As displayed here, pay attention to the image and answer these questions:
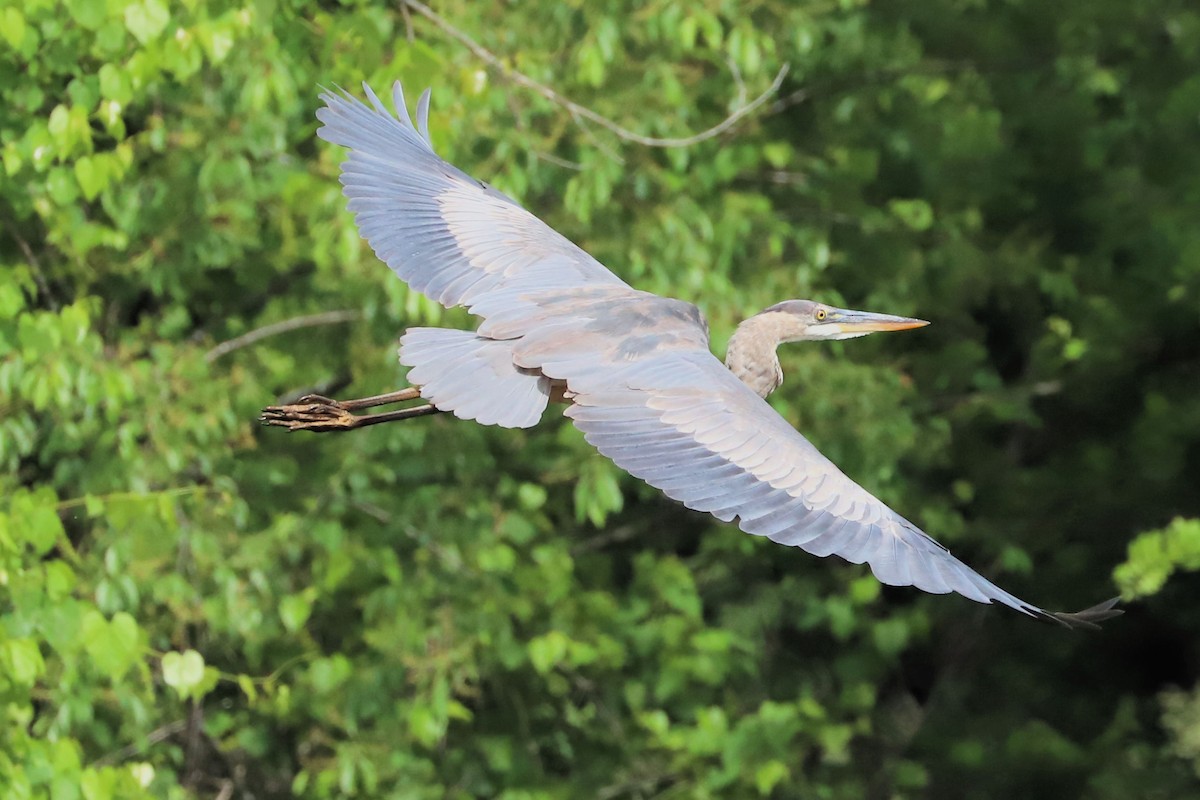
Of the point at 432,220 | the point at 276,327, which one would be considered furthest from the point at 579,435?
the point at 432,220

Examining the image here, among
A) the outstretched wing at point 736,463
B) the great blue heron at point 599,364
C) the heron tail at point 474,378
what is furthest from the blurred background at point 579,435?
the outstretched wing at point 736,463

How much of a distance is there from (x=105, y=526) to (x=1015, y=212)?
4.33 meters

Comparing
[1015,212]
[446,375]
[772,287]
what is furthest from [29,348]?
[1015,212]

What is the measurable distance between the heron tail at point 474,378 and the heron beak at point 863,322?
89cm

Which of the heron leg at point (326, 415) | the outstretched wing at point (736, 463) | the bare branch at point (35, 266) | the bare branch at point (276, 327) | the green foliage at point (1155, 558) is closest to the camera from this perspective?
the outstretched wing at point (736, 463)

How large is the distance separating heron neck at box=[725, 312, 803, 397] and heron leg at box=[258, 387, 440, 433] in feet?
2.26

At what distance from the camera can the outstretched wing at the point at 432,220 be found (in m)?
4.32

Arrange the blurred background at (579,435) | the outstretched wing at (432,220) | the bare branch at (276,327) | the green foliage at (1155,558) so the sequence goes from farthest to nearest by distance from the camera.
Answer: the bare branch at (276,327)
the green foliage at (1155,558)
the blurred background at (579,435)
the outstretched wing at (432,220)

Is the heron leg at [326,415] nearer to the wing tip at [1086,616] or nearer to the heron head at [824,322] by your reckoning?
the heron head at [824,322]

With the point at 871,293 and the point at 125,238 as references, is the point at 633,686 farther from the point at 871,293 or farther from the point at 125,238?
the point at 125,238

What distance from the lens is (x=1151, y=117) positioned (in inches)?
322

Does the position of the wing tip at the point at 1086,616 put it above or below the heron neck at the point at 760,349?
above

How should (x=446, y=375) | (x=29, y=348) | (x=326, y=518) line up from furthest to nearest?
(x=326, y=518) → (x=29, y=348) → (x=446, y=375)

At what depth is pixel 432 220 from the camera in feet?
14.8
